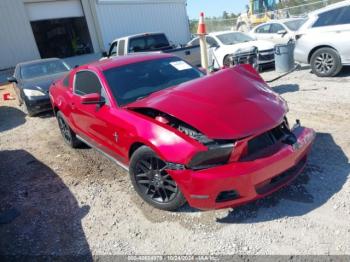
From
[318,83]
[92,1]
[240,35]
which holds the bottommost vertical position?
[318,83]

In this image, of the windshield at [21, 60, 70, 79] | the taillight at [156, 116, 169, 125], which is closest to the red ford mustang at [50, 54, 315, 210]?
the taillight at [156, 116, 169, 125]

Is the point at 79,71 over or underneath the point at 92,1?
underneath

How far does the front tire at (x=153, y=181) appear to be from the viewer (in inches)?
129

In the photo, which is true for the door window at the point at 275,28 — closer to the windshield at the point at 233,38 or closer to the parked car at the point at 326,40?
the windshield at the point at 233,38

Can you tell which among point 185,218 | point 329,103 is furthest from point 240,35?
point 185,218

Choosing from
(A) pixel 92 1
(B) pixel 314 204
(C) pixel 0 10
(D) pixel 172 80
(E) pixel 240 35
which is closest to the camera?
(B) pixel 314 204

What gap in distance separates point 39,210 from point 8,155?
2.66 m

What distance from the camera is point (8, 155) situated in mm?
6121

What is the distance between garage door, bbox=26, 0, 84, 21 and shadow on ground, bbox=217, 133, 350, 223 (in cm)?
1541

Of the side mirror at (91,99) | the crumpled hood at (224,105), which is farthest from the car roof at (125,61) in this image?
the crumpled hood at (224,105)

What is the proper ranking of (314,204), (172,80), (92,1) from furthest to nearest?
(92,1) → (172,80) → (314,204)

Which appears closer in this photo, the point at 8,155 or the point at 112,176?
the point at 112,176

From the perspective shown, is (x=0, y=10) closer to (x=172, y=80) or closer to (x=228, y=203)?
(x=172, y=80)

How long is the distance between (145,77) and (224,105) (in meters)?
1.41
